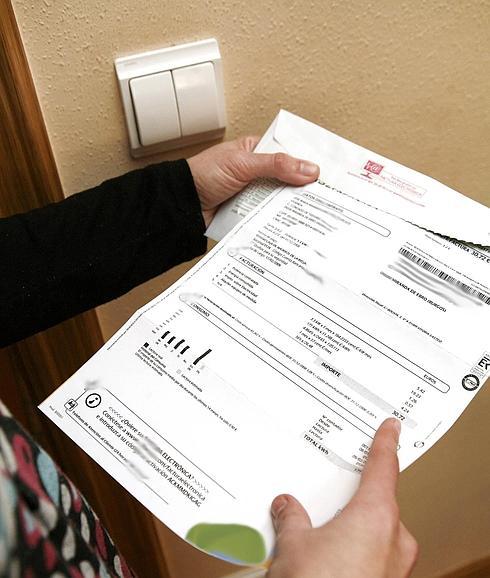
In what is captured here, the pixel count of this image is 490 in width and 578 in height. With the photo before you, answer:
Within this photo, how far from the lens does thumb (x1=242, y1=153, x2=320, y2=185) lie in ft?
1.88

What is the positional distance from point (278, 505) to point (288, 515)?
1cm

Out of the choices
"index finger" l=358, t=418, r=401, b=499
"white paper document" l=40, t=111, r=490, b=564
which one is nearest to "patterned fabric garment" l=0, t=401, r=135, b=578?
"white paper document" l=40, t=111, r=490, b=564

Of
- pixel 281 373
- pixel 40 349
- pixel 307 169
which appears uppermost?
pixel 307 169

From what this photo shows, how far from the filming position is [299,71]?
0.61m

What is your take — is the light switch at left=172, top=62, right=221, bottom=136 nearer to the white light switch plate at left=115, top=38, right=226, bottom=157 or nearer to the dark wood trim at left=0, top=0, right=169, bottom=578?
the white light switch plate at left=115, top=38, right=226, bottom=157

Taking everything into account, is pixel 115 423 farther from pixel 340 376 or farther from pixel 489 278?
pixel 489 278

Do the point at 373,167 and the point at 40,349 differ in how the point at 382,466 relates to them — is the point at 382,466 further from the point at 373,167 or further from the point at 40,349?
the point at 40,349

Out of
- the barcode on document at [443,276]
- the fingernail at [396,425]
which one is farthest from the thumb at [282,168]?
the fingernail at [396,425]

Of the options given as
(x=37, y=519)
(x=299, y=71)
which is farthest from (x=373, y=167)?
(x=37, y=519)

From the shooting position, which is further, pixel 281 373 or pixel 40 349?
pixel 40 349

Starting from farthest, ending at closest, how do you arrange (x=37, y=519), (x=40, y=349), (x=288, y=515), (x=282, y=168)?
(x=40, y=349) → (x=282, y=168) → (x=288, y=515) → (x=37, y=519)

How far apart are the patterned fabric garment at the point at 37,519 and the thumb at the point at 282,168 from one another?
0.31 meters

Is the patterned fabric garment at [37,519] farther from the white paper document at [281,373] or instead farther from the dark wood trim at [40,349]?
the dark wood trim at [40,349]

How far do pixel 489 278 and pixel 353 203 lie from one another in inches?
5.1
